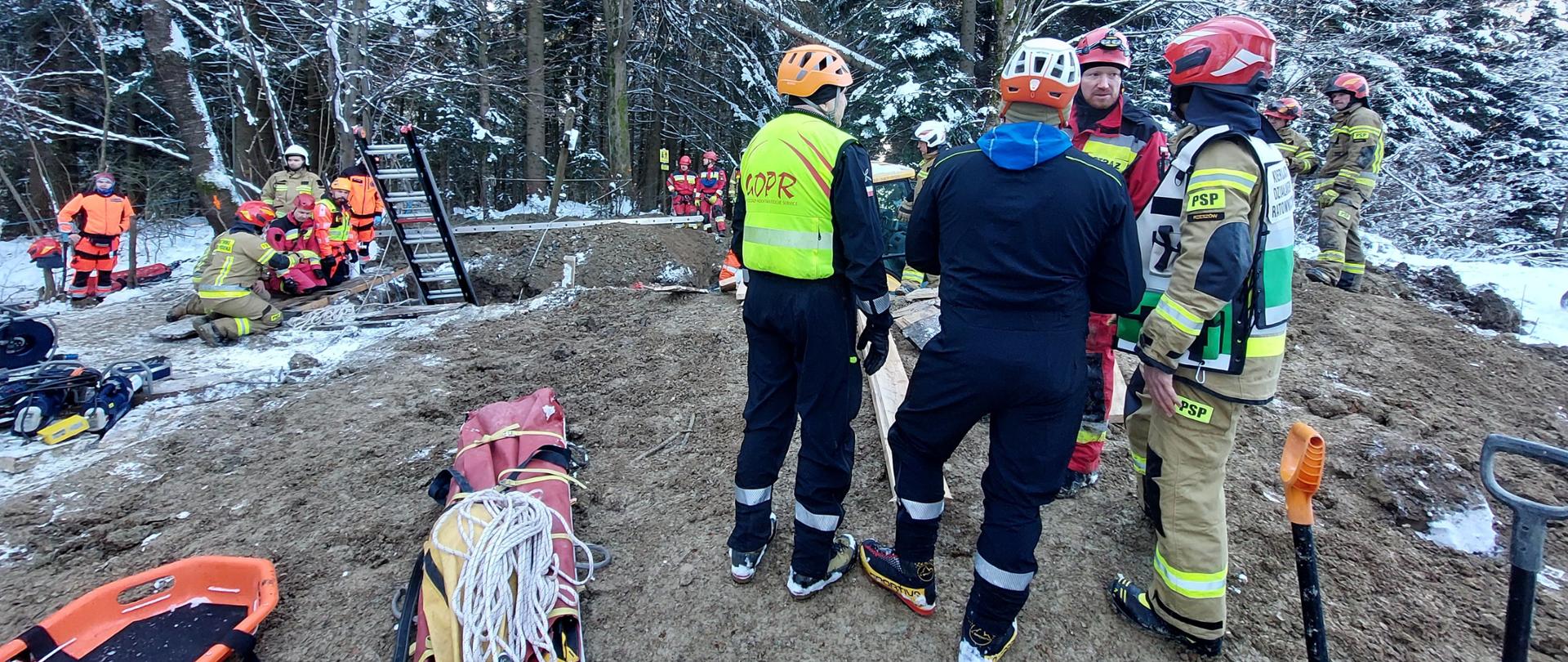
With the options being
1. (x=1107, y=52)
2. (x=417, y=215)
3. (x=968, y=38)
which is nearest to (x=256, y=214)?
(x=417, y=215)

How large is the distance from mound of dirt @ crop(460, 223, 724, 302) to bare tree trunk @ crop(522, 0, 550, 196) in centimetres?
663

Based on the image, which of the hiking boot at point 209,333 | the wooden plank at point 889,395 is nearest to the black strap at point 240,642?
the wooden plank at point 889,395

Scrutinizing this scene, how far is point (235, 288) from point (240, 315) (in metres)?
0.28

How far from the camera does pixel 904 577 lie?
2.61 m

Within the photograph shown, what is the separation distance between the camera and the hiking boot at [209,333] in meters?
6.52

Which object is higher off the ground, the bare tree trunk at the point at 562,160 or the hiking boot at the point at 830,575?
the bare tree trunk at the point at 562,160

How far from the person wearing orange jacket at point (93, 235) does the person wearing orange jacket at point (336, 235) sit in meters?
2.71

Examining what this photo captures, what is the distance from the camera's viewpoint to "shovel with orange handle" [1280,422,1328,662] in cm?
191

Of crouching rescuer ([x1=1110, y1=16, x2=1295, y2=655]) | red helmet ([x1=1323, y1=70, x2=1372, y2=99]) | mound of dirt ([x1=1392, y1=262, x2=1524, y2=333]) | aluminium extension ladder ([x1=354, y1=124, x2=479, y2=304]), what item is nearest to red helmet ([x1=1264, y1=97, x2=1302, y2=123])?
red helmet ([x1=1323, y1=70, x2=1372, y2=99])

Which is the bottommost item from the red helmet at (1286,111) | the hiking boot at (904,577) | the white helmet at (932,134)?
the hiking boot at (904,577)

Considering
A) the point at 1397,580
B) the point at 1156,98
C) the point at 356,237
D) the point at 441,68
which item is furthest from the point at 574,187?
the point at 1397,580

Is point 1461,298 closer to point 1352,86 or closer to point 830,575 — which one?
point 1352,86

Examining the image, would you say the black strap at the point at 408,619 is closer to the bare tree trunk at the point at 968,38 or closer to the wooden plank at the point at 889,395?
the wooden plank at the point at 889,395

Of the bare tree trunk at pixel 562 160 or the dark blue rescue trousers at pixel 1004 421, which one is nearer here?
the dark blue rescue trousers at pixel 1004 421
